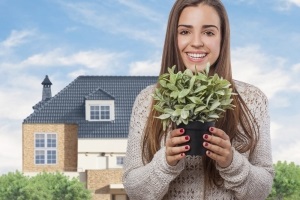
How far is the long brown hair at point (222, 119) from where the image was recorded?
2.50m

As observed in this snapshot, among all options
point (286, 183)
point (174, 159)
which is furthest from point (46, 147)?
point (174, 159)

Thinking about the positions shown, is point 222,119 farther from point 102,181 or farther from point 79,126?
point 79,126

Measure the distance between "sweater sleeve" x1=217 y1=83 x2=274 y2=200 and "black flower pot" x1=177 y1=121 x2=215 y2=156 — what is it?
127mm

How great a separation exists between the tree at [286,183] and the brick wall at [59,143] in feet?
24.0

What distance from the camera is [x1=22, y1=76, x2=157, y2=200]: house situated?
2778cm

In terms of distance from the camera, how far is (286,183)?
87.1 feet

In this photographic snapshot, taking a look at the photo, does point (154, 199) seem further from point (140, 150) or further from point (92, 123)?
point (92, 123)

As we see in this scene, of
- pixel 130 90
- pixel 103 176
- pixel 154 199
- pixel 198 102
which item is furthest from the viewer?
pixel 130 90

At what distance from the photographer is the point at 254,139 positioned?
255 cm

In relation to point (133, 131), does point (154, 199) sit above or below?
below

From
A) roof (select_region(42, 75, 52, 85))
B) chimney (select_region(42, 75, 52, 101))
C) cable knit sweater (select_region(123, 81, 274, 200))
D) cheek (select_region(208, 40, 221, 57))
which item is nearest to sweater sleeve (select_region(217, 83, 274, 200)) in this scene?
cable knit sweater (select_region(123, 81, 274, 200))

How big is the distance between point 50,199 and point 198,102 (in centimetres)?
2423

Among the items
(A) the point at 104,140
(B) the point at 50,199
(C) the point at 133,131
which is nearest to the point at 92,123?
(A) the point at 104,140

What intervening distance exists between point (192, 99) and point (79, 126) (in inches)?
1039
